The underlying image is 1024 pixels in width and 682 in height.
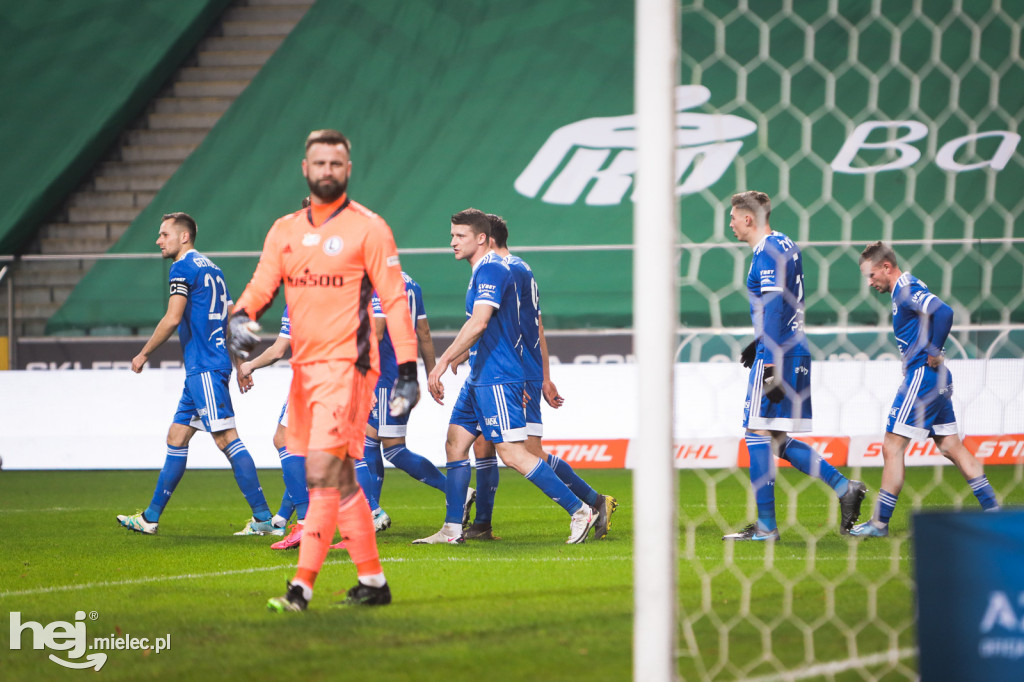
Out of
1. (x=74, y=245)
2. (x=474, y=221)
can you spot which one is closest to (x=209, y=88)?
(x=74, y=245)

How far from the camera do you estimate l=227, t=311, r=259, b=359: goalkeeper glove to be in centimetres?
400

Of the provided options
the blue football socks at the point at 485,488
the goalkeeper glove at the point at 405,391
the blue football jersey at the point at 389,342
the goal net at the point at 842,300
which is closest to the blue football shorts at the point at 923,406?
the goal net at the point at 842,300

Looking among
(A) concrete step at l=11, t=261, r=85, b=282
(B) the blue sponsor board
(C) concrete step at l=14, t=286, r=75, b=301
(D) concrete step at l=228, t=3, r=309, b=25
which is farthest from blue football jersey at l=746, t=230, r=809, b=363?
(D) concrete step at l=228, t=3, r=309, b=25

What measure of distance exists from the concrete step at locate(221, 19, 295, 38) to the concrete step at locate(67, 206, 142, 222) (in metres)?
3.33

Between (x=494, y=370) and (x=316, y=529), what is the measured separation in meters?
1.98

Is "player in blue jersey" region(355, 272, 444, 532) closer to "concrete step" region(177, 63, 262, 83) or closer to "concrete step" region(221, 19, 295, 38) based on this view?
"concrete step" region(177, 63, 262, 83)

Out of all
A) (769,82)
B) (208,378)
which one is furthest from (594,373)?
(769,82)

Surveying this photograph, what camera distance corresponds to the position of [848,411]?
396 inches

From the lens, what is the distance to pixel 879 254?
5.89 metres

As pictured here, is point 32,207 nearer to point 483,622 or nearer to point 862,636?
point 483,622

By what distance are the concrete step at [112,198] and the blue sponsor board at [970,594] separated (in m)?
14.0

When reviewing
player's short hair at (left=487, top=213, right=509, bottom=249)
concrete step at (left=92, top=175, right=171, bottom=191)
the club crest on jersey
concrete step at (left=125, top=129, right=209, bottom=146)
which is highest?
concrete step at (left=125, top=129, right=209, bottom=146)

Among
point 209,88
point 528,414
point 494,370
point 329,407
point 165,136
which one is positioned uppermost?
point 209,88

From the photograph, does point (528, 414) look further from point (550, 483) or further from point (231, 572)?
point (231, 572)
